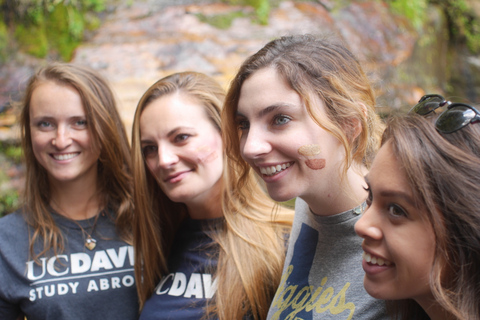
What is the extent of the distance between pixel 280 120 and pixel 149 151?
1.06 meters

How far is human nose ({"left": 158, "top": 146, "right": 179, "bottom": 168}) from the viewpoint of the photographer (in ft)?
7.25

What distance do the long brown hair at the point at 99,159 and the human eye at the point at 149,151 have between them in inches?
19.4

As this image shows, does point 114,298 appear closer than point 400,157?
No

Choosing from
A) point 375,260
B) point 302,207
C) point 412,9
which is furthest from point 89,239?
point 412,9

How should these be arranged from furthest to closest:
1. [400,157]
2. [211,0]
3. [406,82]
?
[406,82], [211,0], [400,157]

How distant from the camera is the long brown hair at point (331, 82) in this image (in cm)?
153

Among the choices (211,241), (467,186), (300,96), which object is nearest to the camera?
(467,186)

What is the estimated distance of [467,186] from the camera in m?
0.96

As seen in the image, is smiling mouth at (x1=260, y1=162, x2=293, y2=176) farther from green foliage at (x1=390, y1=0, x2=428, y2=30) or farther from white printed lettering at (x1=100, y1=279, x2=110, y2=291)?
green foliage at (x1=390, y1=0, x2=428, y2=30)

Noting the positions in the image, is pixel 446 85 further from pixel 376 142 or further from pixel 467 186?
pixel 467 186

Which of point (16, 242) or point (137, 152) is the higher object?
point (137, 152)

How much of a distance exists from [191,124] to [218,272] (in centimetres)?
80

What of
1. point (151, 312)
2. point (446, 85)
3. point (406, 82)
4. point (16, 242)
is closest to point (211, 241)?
point (151, 312)

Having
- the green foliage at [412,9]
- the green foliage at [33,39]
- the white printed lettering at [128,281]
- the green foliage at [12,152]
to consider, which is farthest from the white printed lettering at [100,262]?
the green foliage at [412,9]
